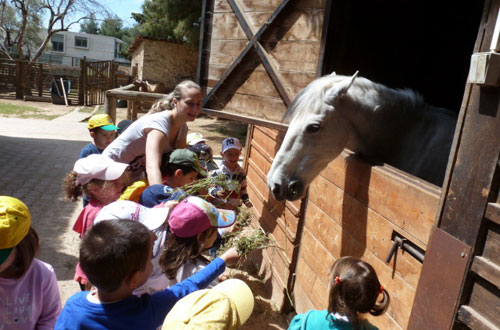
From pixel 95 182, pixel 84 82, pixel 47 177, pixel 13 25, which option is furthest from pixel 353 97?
pixel 13 25

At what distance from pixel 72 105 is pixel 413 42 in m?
20.1

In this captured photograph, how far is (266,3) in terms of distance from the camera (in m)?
3.38

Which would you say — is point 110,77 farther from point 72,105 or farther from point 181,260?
point 181,260

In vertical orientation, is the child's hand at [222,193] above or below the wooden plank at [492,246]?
below

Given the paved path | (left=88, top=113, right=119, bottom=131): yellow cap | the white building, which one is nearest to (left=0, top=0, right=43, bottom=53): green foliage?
the white building

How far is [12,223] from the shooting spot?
66.2 inches

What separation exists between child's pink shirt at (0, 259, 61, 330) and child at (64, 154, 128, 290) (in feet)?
1.97

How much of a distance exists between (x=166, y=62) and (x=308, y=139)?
20.9 meters

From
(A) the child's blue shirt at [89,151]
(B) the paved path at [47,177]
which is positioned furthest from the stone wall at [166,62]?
(A) the child's blue shirt at [89,151]

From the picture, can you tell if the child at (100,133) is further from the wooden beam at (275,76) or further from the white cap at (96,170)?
the wooden beam at (275,76)

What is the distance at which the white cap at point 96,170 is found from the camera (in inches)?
102

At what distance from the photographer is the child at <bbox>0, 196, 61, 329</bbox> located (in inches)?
66.7

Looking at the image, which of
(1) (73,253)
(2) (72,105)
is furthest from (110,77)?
(1) (73,253)

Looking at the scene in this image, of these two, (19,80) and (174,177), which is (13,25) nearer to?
(19,80)
